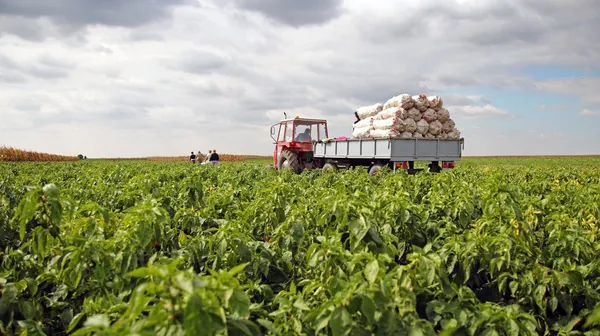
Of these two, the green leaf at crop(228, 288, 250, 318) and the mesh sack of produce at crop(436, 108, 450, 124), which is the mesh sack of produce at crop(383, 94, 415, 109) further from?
the green leaf at crop(228, 288, 250, 318)

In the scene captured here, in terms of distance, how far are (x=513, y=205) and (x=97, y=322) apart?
12.0 ft

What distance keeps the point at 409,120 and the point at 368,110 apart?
1.76m

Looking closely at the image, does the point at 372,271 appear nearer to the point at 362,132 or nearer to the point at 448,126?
the point at 362,132

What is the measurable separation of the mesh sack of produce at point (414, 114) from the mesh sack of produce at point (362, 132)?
52.5 inches

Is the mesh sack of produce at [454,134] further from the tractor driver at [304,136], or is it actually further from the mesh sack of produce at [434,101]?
the tractor driver at [304,136]

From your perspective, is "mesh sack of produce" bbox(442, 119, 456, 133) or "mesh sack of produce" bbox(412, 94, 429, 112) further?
"mesh sack of produce" bbox(442, 119, 456, 133)

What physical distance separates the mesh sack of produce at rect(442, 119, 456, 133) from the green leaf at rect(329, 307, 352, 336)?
13.5m

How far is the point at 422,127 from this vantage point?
46.4ft

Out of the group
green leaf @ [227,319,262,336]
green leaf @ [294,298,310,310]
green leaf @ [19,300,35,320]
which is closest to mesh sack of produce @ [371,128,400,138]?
green leaf @ [294,298,310,310]

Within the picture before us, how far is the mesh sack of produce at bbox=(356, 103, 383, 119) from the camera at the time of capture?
14.9m

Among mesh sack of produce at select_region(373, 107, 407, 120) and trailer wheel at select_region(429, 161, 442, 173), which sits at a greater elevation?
mesh sack of produce at select_region(373, 107, 407, 120)

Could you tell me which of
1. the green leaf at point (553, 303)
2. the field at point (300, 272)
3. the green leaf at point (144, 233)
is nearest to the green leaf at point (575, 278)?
the field at point (300, 272)

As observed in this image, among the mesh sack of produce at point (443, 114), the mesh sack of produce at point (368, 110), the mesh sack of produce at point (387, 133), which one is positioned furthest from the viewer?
the mesh sack of produce at point (368, 110)

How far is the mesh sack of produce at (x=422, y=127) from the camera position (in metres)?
14.1
